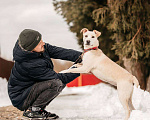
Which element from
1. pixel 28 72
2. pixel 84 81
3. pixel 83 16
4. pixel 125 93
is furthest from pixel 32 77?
pixel 84 81

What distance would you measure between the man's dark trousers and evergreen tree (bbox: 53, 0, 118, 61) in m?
3.79

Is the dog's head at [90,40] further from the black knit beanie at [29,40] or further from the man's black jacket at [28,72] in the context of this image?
the black knit beanie at [29,40]

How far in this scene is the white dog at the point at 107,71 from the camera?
74.4 inches

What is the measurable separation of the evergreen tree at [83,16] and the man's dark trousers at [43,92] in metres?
3.79

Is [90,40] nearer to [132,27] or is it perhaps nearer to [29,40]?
[29,40]

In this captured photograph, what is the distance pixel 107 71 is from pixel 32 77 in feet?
2.55

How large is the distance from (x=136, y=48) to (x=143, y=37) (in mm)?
343

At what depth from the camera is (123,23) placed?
4344 mm

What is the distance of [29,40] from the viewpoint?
75.1 inches

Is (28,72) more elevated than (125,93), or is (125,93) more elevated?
(28,72)

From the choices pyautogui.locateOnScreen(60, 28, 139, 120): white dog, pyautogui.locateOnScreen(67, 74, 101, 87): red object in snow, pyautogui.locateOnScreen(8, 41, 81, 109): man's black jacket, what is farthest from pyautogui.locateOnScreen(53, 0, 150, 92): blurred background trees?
pyautogui.locateOnScreen(8, 41, 81, 109): man's black jacket

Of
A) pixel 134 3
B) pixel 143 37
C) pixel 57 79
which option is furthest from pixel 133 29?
pixel 57 79

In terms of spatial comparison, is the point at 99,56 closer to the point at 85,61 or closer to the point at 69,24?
the point at 85,61

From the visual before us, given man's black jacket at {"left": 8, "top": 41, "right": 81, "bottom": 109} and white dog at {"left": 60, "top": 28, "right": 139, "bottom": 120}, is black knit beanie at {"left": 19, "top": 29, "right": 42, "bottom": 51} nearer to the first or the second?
man's black jacket at {"left": 8, "top": 41, "right": 81, "bottom": 109}
